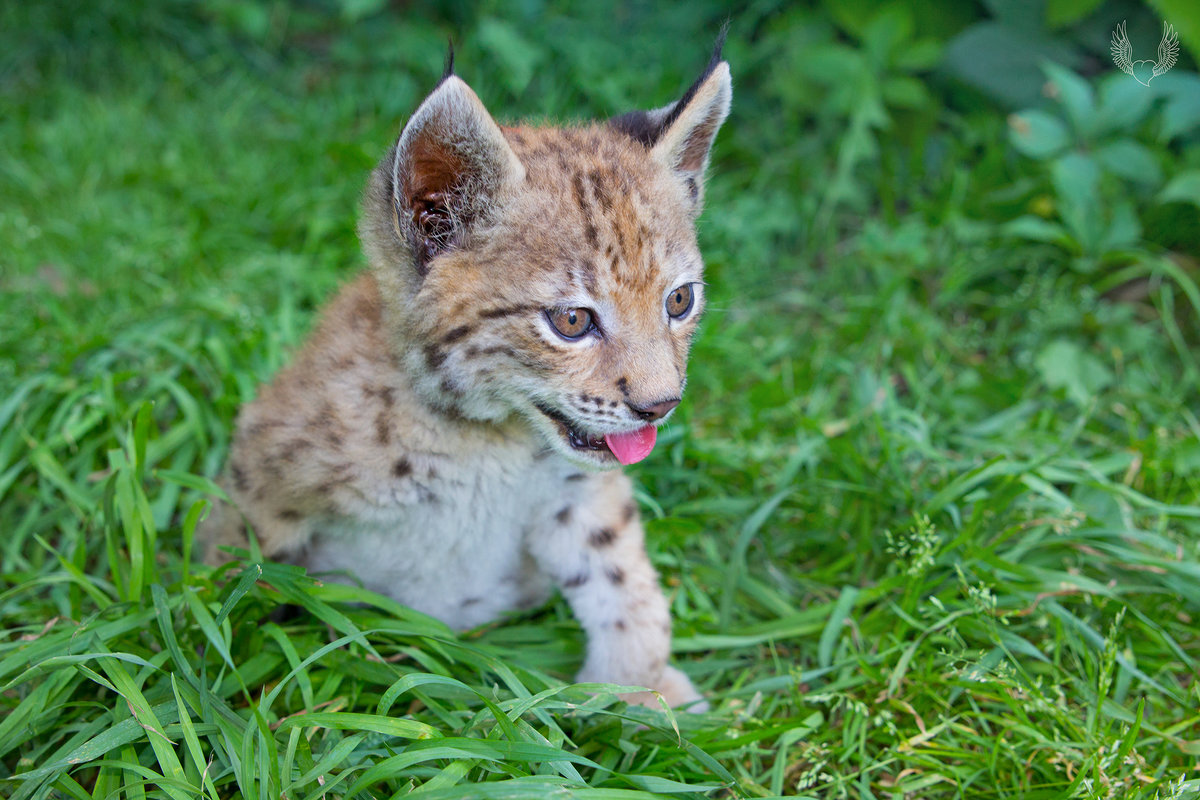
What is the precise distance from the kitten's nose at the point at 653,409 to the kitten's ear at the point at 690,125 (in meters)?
0.88

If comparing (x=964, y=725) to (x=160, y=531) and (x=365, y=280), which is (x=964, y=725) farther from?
(x=160, y=531)

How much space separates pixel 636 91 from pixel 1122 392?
3.34 m

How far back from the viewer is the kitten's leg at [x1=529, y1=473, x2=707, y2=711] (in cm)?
329

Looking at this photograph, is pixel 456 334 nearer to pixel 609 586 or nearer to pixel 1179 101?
pixel 609 586

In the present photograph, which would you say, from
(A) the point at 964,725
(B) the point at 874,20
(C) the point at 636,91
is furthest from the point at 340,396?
(B) the point at 874,20

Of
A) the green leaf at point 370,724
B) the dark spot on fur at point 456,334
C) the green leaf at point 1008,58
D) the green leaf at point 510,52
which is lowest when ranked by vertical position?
the green leaf at point 370,724

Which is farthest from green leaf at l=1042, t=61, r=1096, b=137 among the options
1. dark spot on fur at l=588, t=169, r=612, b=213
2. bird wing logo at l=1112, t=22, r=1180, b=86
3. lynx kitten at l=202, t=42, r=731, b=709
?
dark spot on fur at l=588, t=169, r=612, b=213

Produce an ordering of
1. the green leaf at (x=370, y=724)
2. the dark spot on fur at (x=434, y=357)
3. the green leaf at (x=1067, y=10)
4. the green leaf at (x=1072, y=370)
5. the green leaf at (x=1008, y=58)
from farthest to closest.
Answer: the green leaf at (x=1008, y=58) → the green leaf at (x=1067, y=10) → the green leaf at (x=1072, y=370) → the dark spot on fur at (x=434, y=357) → the green leaf at (x=370, y=724)

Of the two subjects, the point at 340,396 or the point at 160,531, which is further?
the point at 160,531

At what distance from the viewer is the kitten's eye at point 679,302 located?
3.00 meters

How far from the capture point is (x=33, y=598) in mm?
3600

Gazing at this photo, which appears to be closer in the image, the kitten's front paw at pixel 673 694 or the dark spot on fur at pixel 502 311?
the dark spot on fur at pixel 502 311

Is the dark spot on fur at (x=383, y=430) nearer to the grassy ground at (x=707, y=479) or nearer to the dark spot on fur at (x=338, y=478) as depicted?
the dark spot on fur at (x=338, y=478)

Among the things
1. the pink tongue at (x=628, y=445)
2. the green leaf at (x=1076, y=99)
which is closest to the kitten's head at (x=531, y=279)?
the pink tongue at (x=628, y=445)
